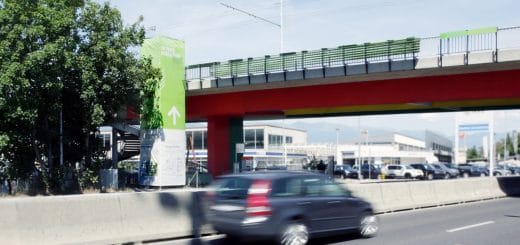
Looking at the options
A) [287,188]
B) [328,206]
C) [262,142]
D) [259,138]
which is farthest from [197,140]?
[287,188]

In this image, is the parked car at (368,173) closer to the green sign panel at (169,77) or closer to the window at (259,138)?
the window at (259,138)

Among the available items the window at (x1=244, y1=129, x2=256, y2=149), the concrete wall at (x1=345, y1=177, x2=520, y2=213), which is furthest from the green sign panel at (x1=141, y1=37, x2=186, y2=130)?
the window at (x1=244, y1=129, x2=256, y2=149)

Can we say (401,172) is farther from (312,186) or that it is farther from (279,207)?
(279,207)

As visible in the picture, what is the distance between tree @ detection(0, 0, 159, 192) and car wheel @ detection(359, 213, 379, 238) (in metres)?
16.5

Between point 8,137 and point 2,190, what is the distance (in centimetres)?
253

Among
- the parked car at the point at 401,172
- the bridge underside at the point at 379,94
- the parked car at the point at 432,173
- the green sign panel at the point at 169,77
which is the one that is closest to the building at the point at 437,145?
the parked car at the point at 401,172

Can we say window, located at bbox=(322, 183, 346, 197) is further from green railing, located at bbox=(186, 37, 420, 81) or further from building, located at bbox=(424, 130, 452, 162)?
building, located at bbox=(424, 130, 452, 162)

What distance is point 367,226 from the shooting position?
12312mm

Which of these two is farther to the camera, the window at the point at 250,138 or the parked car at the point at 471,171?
the window at the point at 250,138

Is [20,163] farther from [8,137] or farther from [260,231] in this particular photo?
[260,231]

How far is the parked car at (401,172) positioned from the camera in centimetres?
5597

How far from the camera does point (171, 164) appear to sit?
29.3 meters

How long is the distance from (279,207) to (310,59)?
72.8ft

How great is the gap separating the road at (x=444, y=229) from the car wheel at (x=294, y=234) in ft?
3.60
